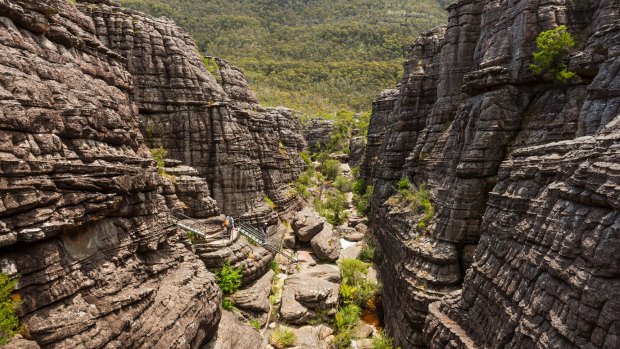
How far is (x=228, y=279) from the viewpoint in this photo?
74.4 ft

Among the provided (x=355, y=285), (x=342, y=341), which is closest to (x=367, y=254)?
(x=355, y=285)

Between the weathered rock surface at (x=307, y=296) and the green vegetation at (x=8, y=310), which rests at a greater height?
the green vegetation at (x=8, y=310)

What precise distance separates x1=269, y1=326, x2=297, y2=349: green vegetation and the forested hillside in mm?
88914

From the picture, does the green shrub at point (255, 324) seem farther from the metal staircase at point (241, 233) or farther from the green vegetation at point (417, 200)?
the green vegetation at point (417, 200)

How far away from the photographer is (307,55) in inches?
6511

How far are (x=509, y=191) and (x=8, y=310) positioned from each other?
1816 cm

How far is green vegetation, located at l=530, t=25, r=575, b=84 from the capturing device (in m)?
19.2

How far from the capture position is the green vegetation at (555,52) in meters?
19.2

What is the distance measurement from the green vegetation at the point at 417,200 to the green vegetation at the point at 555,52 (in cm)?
1139

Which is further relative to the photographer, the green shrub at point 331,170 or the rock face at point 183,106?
the green shrub at point 331,170

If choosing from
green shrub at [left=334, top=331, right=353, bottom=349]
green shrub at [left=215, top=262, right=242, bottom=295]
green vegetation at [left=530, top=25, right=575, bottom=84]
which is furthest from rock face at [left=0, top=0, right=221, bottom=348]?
green vegetation at [left=530, top=25, right=575, bottom=84]

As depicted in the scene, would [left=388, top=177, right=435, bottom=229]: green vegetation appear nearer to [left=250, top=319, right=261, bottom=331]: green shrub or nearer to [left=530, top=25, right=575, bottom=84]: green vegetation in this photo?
[left=530, top=25, right=575, bottom=84]: green vegetation

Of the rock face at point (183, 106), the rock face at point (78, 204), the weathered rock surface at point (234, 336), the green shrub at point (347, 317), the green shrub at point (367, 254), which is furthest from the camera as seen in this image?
the green shrub at point (367, 254)

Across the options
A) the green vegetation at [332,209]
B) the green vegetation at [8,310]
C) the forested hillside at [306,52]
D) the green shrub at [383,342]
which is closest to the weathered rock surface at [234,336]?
the green shrub at [383,342]
